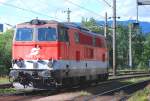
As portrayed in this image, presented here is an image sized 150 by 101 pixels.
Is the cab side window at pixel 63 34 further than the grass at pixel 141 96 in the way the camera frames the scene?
Yes

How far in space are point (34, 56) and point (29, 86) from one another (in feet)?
4.80

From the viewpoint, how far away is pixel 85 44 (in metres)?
29.2

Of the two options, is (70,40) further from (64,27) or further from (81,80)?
(81,80)

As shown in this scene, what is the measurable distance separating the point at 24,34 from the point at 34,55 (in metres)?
1.43

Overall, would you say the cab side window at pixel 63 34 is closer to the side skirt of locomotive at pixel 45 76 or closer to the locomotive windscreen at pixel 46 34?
the locomotive windscreen at pixel 46 34

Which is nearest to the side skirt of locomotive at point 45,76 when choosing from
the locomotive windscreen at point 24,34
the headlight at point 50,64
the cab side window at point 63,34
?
the headlight at point 50,64

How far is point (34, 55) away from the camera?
2480cm

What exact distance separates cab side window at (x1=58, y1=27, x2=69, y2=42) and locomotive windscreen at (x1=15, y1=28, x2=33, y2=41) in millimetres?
1458

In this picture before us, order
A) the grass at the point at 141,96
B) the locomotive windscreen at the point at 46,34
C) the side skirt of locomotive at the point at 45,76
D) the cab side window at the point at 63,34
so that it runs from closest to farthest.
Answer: the grass at the point at 141,96 → the side skirt of locomotive at the point at 45,76 → the locomotive windscreen at the point at 46,34 → the cab side window at the point at 63,34

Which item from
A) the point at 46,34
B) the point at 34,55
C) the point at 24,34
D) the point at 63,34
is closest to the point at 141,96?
the point at 63,34

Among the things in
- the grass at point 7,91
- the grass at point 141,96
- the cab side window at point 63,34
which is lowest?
the grass at point 141,96

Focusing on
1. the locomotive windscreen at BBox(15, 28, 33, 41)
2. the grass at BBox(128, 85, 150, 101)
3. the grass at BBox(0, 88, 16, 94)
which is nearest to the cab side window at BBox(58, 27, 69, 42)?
the locomotive windscreen at BBox(15, 28, 33, 41)

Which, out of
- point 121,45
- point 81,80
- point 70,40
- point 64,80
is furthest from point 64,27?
point 121,45

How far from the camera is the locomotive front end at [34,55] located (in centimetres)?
2438
